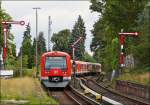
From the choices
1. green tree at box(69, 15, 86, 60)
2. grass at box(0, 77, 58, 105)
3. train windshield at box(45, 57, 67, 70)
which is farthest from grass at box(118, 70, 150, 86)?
green tree at box(69, 15, 86, 60)

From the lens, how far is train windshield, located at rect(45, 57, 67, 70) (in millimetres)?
44997

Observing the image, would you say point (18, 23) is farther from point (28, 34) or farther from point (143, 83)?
point (28, 34)

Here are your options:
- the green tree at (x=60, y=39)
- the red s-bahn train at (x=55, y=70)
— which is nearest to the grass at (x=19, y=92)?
the red s-bahn train at (x=55, y=70)

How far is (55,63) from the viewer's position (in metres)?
45.2

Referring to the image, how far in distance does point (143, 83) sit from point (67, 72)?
8.13m

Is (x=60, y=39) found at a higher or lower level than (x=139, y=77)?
higher

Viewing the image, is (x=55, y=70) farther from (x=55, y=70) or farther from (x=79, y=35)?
(x=79, y=35)

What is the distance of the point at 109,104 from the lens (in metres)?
30.1

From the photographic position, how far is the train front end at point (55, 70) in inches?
1751

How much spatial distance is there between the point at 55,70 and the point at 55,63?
0.72 m

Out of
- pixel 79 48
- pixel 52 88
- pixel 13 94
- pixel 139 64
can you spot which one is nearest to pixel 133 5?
pixel 139 64

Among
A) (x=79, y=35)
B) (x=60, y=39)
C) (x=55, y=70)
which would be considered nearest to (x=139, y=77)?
(x=55, y=70)

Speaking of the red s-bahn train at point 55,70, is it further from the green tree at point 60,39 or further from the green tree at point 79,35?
the green tree at point 60,39

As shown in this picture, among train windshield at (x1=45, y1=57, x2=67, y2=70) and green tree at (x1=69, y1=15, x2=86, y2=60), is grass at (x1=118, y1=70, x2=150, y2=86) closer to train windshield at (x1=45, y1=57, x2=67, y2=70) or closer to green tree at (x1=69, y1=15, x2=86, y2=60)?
train windshield at (x1=45, y1=57, x2=67, y2=70)
